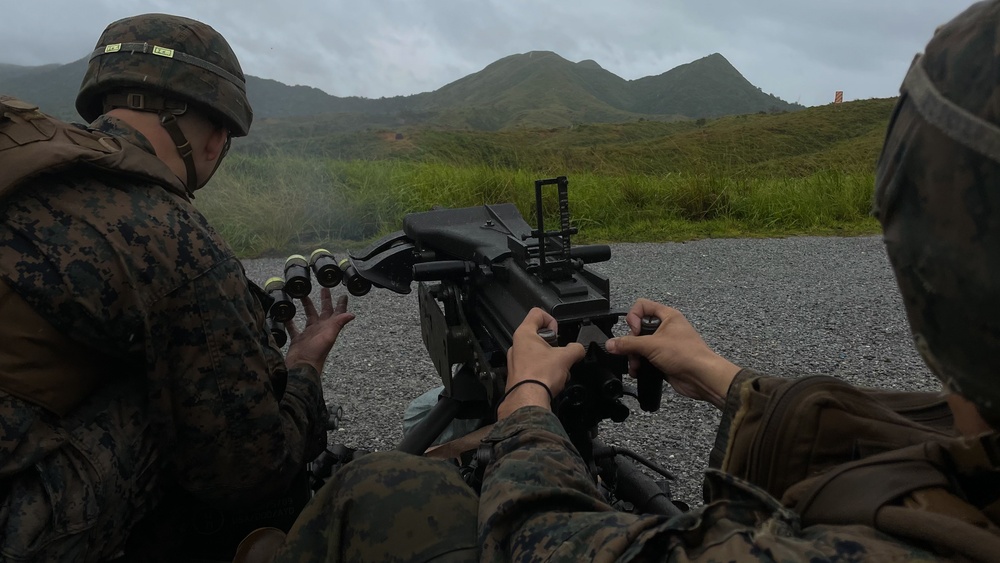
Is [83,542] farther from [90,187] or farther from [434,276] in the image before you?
[434,276]

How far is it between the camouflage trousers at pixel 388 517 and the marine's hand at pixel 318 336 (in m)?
1.09

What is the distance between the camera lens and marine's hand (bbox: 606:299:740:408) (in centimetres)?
196

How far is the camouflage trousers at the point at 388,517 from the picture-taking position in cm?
147

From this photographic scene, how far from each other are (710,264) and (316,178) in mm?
6666

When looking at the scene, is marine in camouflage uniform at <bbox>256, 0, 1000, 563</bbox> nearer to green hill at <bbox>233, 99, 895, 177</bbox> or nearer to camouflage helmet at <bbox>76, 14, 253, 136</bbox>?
camouflage helmet at <bbox>76, 14, 253, 136</bbox>

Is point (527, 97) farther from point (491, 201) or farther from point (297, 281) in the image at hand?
point (297, 281)

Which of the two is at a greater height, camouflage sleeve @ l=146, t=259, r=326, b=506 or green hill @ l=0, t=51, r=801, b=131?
green hill @ l=0, t=51, r=801, b=131

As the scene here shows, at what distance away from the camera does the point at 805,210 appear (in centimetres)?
1082

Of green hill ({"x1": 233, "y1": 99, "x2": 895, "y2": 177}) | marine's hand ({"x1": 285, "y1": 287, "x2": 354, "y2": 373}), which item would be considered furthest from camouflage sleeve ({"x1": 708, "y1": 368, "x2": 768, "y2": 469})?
green hill ({"x1": 233, "y1": 99, "x2": 895, "y2": 177})

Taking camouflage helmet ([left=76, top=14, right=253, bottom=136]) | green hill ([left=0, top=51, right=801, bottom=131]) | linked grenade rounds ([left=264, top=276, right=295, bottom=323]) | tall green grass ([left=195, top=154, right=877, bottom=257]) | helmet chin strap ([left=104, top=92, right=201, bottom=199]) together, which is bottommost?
tall green grass ([left=195, top=154, right=877, bottom=257])

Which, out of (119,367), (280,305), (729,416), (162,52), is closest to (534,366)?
(729,416)

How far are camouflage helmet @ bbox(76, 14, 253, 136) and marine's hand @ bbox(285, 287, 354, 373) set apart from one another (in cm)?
78

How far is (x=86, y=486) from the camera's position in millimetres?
1729

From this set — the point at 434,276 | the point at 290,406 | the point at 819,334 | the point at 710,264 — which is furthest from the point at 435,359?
the point at 710,264
